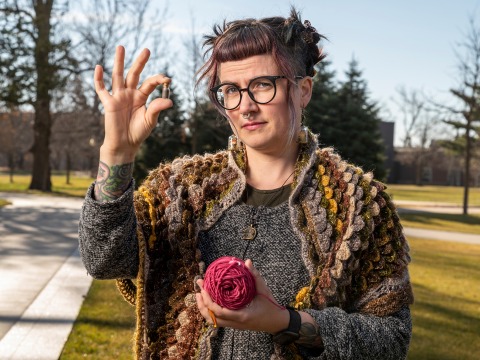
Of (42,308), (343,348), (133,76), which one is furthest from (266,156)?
(42,308)

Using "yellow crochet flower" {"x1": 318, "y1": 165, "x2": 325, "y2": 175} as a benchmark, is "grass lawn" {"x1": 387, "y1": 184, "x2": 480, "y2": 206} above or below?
below

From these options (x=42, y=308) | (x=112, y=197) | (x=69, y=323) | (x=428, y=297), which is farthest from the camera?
(x=428, y=297)

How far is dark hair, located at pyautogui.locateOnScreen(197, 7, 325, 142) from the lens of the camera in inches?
77.9

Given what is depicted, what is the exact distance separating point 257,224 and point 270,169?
219mm

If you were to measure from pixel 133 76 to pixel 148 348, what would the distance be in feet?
3.05

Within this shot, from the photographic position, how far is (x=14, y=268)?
9.07 metres

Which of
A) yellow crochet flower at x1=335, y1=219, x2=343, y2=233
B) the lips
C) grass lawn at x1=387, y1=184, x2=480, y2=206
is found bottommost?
grass lawn at x1=387, y1=184, x2=480, y2=206

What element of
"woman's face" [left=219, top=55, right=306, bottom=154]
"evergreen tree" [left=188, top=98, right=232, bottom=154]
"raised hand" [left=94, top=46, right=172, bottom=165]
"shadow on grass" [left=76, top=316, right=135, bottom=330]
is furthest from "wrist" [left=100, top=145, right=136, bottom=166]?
"evergreen tree" [left=188, top=98, right=232, bottom=154]

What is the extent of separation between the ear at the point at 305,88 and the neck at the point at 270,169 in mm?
170

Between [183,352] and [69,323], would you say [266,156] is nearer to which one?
[183,352]

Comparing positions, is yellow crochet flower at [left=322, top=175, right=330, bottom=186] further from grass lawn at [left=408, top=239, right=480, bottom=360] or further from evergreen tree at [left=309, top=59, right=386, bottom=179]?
evergreen tree at [left=309, top=59, right=386, bottom=179]

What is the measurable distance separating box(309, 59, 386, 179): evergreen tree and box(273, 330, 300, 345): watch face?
24868 millimetres

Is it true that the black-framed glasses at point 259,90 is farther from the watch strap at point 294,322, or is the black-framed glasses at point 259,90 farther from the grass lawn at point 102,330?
the grass lawn at point 102,330

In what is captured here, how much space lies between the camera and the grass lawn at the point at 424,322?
19.0 feet
